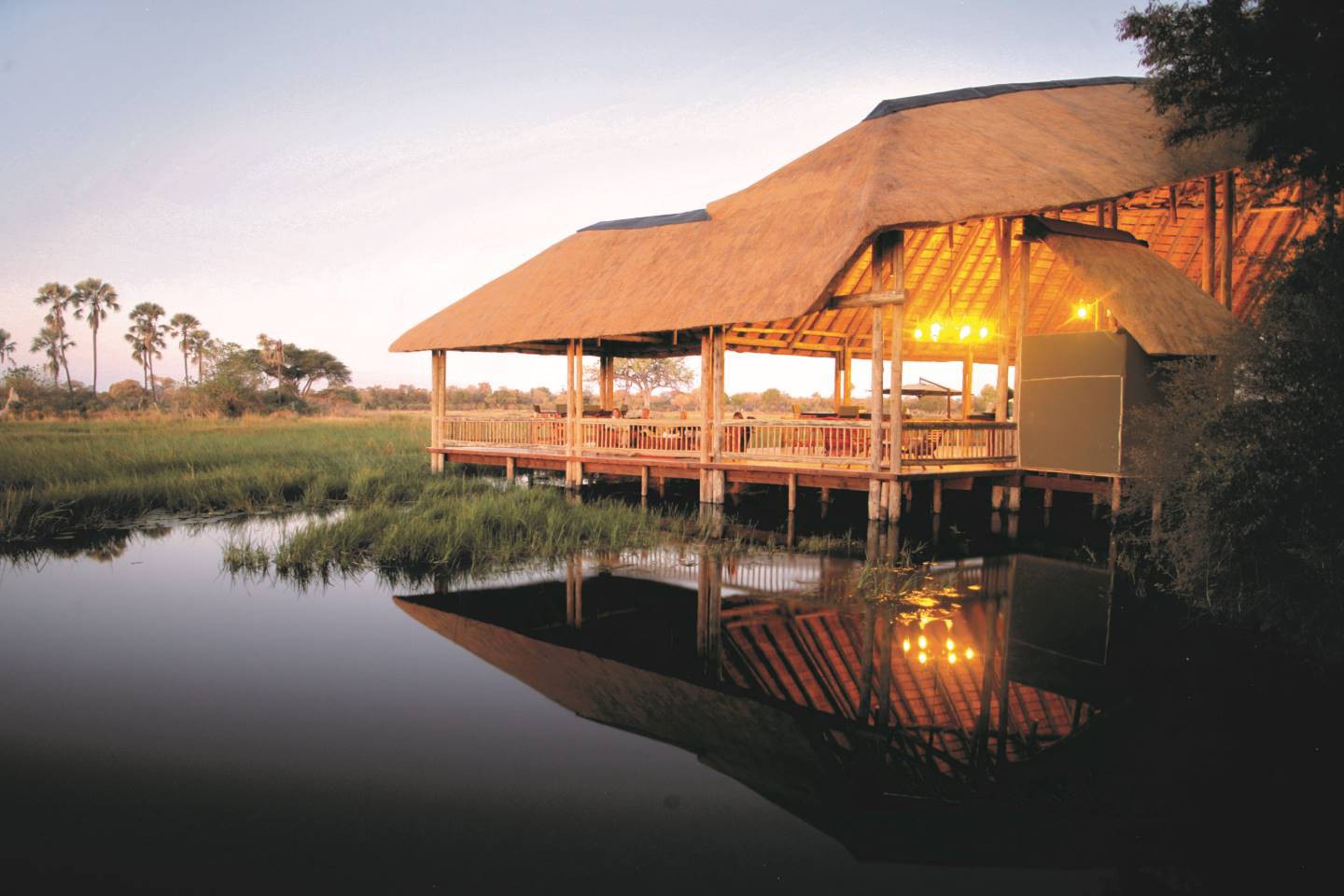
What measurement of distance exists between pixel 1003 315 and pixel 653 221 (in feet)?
32.9

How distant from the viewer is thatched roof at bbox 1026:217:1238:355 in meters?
12.2

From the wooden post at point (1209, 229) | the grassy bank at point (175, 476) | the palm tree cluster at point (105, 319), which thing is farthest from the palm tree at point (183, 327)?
the wooden post at point (1209, 229)

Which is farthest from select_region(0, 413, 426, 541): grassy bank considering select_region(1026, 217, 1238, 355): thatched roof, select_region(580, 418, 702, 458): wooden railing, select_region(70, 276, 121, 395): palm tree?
select_region(70, 276, 121, 395): palm tree

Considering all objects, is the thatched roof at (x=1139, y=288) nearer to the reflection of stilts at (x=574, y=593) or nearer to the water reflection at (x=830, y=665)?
the water reflection at (x=830, y=665)

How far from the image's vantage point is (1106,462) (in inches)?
508

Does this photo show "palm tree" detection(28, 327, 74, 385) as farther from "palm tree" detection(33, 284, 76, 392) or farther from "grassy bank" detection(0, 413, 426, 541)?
"grassy bank" detection(0, 413, 426, 541)

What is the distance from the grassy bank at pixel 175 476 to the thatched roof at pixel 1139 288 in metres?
13.3

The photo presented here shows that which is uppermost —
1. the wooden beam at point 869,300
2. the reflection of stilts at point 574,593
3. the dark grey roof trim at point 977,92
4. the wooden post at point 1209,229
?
the dark grey roof trim at point 977,92

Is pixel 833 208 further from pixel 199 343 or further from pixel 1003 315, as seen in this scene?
pixel 199 343

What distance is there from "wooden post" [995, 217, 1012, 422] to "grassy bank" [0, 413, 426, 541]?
1198 centimetres

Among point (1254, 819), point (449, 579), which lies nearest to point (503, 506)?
point (449, 579)

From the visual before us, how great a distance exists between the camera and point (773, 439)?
16922 millimetres

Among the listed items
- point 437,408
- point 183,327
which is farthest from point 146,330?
point 437,408

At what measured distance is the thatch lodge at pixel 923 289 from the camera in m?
12.9
